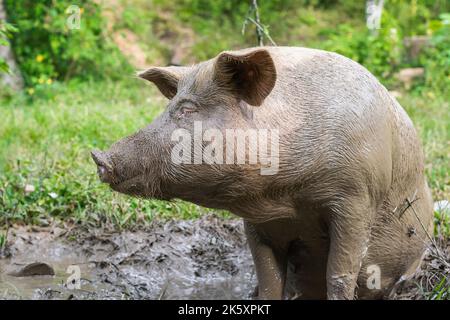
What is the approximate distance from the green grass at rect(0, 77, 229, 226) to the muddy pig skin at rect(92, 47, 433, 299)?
1443 millimetres

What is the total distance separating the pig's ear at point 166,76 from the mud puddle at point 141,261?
1.43 metres

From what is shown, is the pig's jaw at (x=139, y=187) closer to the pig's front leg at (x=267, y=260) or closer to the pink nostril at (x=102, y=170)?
the pink nostril at (x=102, y=170)

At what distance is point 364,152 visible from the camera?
361 cm

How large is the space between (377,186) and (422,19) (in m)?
9.89

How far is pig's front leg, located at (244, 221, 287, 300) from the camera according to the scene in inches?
162

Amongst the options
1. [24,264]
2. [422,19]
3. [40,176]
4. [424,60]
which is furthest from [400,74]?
[24,264]

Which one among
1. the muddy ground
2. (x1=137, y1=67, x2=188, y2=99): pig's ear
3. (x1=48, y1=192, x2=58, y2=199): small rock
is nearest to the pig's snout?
(x1=137, y1=67, x2=188, y2=99): pig's ear

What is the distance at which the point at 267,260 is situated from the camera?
4.11 m

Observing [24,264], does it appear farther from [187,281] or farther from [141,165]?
[141,165]

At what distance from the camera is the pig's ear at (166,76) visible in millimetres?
3836

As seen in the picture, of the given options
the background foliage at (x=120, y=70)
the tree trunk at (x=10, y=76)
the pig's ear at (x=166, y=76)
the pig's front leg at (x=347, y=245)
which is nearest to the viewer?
the pig's front leg at (x=347, y=245)

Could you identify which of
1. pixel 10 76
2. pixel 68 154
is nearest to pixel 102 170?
pixel 68 154

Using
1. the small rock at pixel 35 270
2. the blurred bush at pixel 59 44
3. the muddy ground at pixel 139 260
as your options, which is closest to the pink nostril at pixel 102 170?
the muddy ground at pixel 139 260

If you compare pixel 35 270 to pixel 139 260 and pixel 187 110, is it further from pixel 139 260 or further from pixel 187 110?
pixel 187 110
